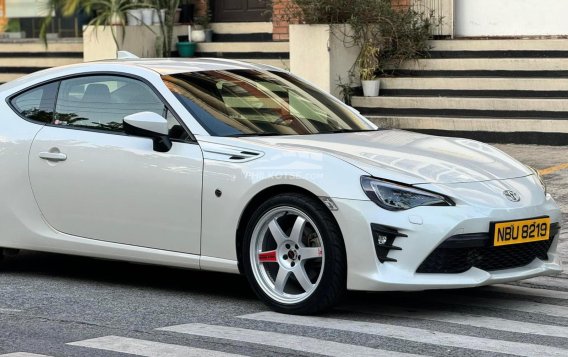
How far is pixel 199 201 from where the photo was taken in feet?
24.2

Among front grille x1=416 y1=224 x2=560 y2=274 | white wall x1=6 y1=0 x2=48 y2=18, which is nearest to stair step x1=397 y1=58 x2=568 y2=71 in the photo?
white wall x1=6 y1=0 x2=48 y2=18

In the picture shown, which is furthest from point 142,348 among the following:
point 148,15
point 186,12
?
point 186,12

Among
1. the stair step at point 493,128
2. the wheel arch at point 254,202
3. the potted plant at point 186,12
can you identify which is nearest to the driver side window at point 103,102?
the wheel arch at point 254,202

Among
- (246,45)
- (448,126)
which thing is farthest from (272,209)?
(246,45)

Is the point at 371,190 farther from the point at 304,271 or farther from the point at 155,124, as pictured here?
the point at 155,124

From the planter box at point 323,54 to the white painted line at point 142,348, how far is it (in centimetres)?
1046

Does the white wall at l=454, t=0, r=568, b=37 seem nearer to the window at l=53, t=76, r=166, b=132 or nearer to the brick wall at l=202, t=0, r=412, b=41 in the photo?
the brick wall at l=202, t=0, r=412, b=41

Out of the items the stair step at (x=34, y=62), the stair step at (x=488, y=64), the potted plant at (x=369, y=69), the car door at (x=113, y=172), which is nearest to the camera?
the car door at (x=113, y=172)

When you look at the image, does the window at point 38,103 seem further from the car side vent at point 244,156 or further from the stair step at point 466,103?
the stair step at point 466,103

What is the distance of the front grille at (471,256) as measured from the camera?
267 inches

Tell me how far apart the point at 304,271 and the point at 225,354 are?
1.04 meters

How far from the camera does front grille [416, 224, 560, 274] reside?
679 centimetres

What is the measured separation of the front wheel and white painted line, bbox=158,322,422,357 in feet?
1.48

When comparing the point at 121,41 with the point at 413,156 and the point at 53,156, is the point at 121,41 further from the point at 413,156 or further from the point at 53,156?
the point at 413,156
